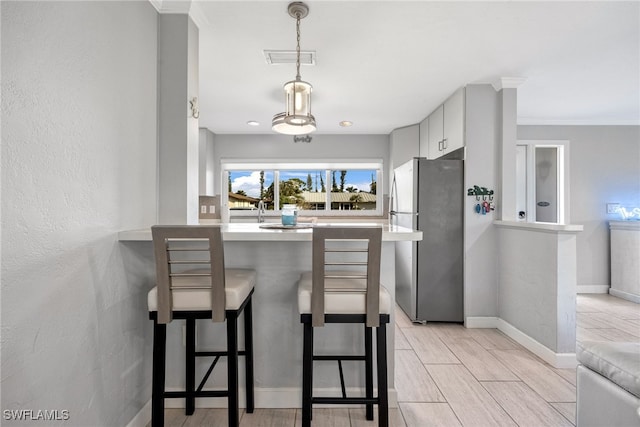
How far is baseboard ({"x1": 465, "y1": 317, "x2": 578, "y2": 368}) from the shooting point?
7.74 feet

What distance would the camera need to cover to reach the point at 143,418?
172 centimetres

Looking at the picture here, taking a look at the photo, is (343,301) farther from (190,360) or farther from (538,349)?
(538,349)

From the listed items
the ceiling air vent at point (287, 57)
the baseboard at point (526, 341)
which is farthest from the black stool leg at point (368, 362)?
the ceiling air vent at point (287, 57)

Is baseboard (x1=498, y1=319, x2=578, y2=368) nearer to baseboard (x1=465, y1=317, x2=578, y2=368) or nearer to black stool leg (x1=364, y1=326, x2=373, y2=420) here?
baseboard (x1=465, y1=317, x2=578, y2=368)

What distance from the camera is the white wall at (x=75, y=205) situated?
3.41 feet

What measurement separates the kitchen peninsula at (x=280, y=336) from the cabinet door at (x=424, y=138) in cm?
297

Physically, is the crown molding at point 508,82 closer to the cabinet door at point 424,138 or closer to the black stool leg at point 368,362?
the cabinet door at point 424,138

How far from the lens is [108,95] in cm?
150

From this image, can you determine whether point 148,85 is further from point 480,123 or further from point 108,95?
point 480,123

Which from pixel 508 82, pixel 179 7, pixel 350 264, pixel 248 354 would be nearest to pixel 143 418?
pixel 248 354

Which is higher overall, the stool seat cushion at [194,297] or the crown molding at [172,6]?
the crown molding at [172,6]

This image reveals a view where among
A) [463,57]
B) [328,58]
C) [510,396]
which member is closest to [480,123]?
[463,57]

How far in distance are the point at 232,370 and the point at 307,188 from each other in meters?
4.24

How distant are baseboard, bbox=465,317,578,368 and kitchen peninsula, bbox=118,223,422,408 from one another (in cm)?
139
